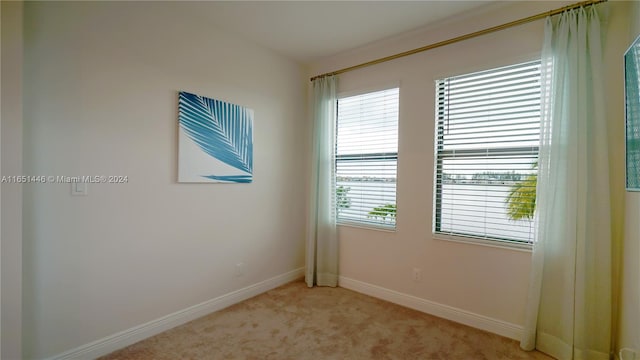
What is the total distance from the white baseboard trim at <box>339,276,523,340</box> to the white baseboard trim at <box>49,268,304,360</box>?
0.93 metres

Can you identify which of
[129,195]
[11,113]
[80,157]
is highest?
[11,113]

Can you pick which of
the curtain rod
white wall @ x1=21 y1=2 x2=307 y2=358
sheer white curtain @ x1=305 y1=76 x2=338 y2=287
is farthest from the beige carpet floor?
the curtain rod

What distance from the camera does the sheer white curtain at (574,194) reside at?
6.40 ft

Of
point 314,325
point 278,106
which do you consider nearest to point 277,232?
point 314,325

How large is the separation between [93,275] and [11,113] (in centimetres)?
112

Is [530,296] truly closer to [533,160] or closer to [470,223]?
[470,223]

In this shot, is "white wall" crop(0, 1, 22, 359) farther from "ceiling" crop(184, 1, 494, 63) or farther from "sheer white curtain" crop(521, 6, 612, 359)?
"sheer white curtain" crop(521, 6, 612, 359)

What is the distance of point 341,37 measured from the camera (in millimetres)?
2969

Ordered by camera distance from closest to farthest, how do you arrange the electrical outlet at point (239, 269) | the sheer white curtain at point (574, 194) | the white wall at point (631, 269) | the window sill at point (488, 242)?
the white wall at point (631, 269) < the sheer white curtain at point (574, 194) < the window sill at point (488, 242) < the electrical outlet at point (239, 269)

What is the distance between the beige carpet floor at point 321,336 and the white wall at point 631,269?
0.53m

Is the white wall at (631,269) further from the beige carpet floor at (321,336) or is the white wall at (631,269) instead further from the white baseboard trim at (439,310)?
the white baseboard trim at (439,310)

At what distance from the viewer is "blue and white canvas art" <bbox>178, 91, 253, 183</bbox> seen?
2520 millimetres

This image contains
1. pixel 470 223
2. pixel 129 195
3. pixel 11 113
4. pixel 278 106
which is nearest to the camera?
pixel 11 113

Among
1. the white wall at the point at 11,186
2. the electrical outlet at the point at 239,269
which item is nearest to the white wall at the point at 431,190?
the electrical outlet at the point at 239,269
